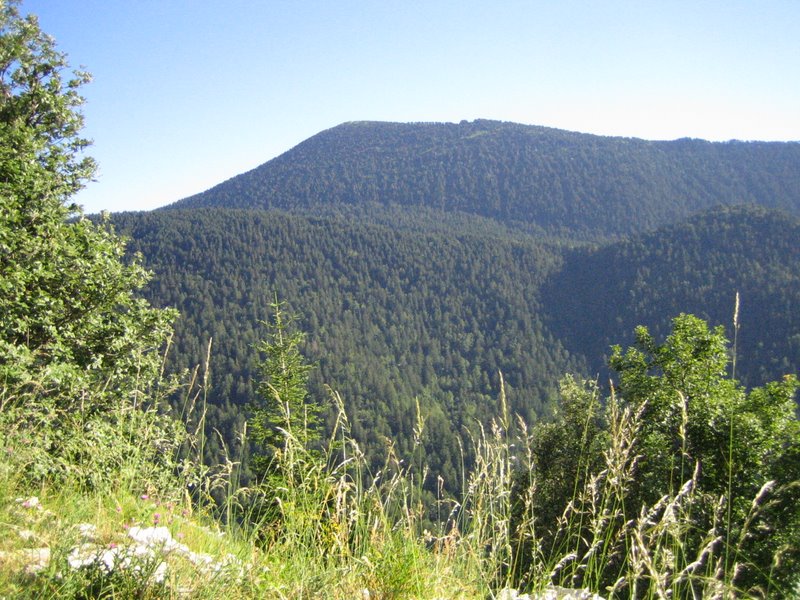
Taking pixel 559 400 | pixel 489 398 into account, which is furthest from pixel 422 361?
pixel 559 400

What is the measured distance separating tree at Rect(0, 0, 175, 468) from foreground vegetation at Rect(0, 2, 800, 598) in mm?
41

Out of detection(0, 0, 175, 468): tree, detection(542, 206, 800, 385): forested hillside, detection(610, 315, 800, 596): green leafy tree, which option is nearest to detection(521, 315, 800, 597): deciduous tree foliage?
detection(610, 315, 800, 596): green leafy tree

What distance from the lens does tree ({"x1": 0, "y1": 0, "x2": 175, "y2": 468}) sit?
8.00 m

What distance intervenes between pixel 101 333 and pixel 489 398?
151 meters

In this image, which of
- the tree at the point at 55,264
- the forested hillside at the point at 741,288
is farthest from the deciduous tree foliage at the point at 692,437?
the forested hillside at the point at 741,288

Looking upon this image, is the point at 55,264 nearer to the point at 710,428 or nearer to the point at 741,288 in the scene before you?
the point at 710,428

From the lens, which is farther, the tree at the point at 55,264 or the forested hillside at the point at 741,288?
the forested hillside at the point at 741,288

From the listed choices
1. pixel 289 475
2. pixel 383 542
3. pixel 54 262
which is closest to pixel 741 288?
pixel 54 262

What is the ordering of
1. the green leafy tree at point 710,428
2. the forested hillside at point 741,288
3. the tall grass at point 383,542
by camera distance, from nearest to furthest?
the tall grass at point 383,542 < the green leafy tree at point 710,428 < the forested hillside at point 741,288

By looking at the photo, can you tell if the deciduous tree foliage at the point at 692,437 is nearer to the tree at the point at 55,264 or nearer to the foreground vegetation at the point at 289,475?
the foreground vegetation at the point at 289,475

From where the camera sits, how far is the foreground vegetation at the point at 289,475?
77.9 inches

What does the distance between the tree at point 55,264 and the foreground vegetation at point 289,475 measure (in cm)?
4

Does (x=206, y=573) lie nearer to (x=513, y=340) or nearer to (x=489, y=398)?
(x=489, y=398)

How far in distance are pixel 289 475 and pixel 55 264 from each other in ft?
27.4
